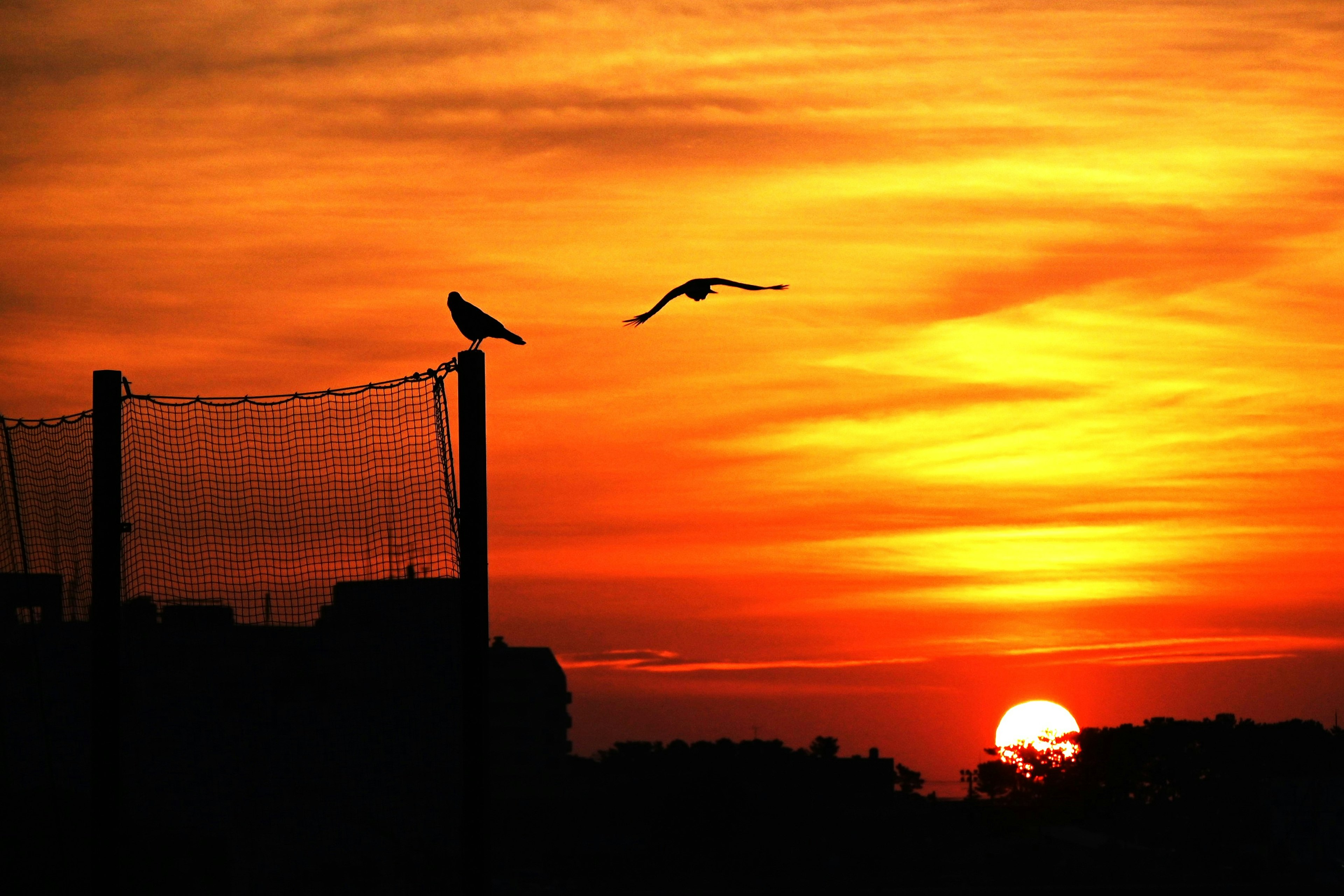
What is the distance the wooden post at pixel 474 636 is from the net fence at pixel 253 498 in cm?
40

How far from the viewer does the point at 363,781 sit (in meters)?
11.4

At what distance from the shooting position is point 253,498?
10.6 m

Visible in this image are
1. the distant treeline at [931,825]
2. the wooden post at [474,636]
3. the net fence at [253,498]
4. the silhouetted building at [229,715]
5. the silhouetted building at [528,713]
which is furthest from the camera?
the silhouetted building at [528,713]

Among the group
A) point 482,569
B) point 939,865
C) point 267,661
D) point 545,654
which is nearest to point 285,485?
point 482,569

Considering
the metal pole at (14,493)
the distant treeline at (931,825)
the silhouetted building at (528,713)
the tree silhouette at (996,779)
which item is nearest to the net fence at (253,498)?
the metal pole at (14,493)

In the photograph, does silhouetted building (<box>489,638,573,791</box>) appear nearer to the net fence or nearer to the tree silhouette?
the tree silhouette

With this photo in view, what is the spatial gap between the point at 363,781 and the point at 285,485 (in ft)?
8.84

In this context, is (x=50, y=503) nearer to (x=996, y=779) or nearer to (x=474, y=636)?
(x=474, y=636)

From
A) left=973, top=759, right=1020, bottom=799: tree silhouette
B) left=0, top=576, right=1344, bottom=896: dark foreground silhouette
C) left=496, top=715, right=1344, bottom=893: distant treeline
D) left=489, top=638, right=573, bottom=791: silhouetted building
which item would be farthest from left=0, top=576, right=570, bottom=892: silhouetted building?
left=489, top=638, right=573, bottom=791: silhouetted building

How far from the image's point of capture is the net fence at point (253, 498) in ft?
27.6

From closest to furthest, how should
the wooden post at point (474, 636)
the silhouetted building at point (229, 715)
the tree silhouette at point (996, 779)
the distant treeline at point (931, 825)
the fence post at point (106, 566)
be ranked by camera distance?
the wooden post at point (474, 636), the fence post at point (106, 566), the silhouetted building at point (229, 715), the distant treeline at point (931, 825), the tree silhouette at point (996, 779)

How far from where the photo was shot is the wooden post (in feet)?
23.1

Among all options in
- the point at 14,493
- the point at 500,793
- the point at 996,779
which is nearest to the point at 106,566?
the point at 14,493

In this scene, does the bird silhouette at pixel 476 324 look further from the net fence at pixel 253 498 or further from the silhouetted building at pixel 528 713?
the silhouetted building at pixel 528 713
